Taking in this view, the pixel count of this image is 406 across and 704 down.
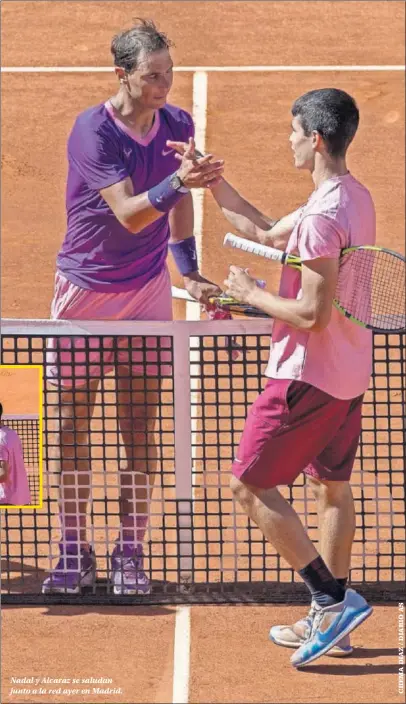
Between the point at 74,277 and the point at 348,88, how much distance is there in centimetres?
835

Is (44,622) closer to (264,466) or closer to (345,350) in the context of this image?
(264,466)

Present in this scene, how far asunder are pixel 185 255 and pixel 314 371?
4.71 feet

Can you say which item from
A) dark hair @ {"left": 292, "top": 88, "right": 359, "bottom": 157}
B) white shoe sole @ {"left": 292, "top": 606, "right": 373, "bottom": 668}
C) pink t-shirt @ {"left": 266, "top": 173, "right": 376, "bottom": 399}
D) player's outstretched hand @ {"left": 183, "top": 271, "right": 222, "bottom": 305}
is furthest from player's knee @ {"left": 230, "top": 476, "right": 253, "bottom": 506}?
dark hair @ {"left": 292, "top": 88, "right": 359, "bottom": 157}

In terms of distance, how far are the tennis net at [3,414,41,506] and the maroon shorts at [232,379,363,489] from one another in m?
0.94

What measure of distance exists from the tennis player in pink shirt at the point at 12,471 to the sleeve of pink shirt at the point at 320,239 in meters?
1.52

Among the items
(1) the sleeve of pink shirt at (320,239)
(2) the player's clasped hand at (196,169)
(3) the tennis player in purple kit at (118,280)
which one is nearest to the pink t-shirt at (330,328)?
(1) the sleeve of pink shirt at (320,239)

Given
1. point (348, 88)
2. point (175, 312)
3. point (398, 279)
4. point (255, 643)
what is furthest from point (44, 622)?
point (348, 88)

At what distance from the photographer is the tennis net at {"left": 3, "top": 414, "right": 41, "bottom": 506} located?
23.4 feet

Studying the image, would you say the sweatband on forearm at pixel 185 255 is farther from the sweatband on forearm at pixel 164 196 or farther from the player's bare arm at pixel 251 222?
the sweatband on forearm at pixel 164 196

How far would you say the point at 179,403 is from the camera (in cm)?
738

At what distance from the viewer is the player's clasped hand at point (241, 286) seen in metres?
6.57

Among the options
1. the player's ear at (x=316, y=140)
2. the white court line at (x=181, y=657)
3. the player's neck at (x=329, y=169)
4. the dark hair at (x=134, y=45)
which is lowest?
the white court line at (x=181, y=657)

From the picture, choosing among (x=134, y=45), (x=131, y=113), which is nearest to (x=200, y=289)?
(x=131, y=113)

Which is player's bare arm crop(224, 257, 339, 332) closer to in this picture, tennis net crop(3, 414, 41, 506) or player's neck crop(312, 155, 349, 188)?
player's neck crop(312, 155, 349, 188)
